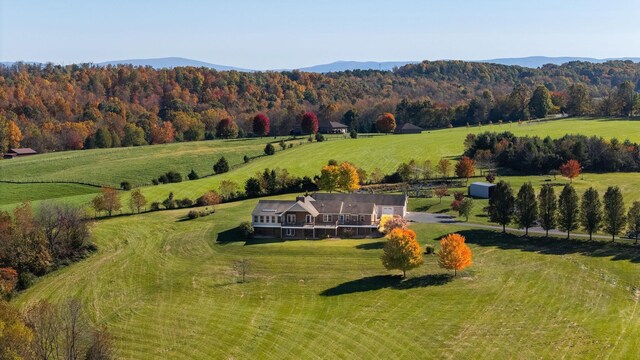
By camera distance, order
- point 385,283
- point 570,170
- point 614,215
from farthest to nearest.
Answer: point 570,170, point 614,215, point 385,283

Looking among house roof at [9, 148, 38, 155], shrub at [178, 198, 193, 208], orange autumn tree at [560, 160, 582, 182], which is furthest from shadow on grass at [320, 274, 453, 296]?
house roof at [9, 148, 38, 155]

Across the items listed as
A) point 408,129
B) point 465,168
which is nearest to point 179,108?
point 408,129

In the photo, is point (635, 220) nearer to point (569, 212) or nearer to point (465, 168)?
point (569, 212)

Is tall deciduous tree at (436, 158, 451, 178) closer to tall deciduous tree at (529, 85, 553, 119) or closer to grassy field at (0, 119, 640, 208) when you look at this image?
grassy field at (0, 119, 640, 208)

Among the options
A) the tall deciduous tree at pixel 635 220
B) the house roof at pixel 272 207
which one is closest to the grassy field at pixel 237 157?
the house roof at pixel 272 207

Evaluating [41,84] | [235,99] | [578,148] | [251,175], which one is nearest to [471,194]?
[578,148]
